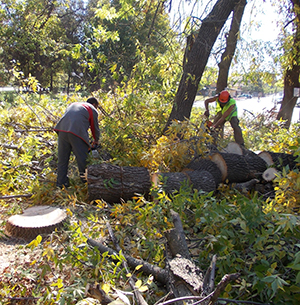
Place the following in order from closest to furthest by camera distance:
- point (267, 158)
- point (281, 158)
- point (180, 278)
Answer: point (180, 278)
point (281, 158)
point (267, 158)

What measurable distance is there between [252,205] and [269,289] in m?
0.79

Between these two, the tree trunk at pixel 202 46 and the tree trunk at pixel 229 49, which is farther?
the tree trunk at pixel 229 49

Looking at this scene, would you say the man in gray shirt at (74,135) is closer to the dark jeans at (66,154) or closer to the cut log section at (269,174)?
the dark jeans at (66,154)

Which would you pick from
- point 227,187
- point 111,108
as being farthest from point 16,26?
point 227,187

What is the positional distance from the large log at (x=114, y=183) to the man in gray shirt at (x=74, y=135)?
0.60 m

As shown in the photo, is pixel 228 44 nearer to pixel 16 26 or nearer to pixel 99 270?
pixel 99 270

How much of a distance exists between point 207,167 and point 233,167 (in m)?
0.44

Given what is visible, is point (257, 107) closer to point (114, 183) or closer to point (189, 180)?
point (189, 180)

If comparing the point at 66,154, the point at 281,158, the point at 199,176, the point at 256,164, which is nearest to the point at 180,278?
the point at 199,176

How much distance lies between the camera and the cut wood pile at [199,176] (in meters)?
3.86

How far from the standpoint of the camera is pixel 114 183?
3863 mm

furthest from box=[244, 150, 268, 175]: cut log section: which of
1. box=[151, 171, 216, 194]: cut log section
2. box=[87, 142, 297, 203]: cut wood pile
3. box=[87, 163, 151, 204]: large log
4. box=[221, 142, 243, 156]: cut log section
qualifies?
box=[87, 163, 151, 204]: large log

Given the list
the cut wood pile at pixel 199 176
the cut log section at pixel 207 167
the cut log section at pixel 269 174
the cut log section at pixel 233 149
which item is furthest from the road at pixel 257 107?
the cut log section at pixel 207 167

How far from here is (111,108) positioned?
6203 millimetres
